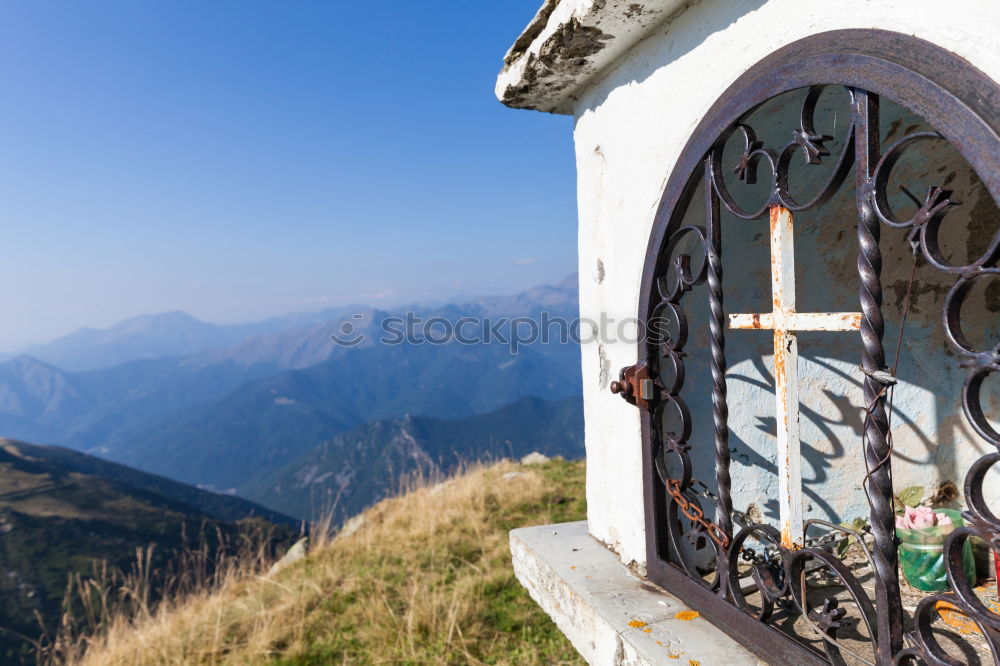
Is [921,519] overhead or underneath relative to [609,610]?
overhead

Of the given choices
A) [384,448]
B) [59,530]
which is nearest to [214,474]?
[384,448]

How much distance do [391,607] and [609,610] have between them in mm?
2573

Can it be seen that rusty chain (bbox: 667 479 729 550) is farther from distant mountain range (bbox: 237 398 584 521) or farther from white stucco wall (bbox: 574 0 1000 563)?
distant mountain range (bbox: 237 398 584 521)

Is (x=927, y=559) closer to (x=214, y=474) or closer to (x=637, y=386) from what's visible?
(x=637, y=386)

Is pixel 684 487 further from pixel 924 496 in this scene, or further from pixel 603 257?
pixel 924 496

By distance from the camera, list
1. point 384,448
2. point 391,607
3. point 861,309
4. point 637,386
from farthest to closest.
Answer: point 384,448 < point 391,607 < point 637,386 < point 861,309

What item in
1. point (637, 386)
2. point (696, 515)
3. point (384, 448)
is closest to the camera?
point (696, 515)

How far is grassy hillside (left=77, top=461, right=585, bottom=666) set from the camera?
324 centimetres

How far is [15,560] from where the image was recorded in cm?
2856

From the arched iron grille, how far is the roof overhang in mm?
449

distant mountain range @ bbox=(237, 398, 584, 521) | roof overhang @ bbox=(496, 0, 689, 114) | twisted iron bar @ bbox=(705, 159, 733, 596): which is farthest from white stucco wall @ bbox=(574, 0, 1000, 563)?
distant mountain range @ bbox=(237, 398, 584, 521)

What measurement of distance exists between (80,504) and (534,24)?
147 feet

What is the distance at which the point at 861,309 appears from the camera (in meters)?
1.32

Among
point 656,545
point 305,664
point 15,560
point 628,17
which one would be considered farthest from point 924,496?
point 15,560
